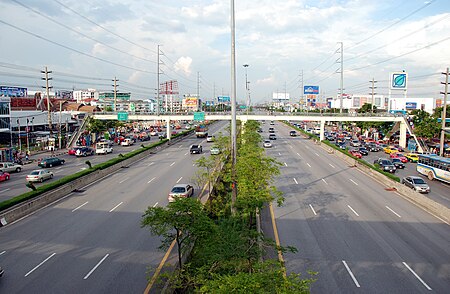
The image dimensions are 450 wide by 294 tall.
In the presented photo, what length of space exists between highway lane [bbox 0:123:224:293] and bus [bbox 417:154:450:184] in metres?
27.2

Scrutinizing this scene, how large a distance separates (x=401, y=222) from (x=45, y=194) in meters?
25.3

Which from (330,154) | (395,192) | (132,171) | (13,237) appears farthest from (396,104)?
(13,237)

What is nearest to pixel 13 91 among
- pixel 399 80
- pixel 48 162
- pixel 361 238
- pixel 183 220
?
pixel 48 162

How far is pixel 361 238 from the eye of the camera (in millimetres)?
19969

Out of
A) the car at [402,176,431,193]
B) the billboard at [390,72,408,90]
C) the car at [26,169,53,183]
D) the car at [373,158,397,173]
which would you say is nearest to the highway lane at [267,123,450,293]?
the car at [402,176,431,193]

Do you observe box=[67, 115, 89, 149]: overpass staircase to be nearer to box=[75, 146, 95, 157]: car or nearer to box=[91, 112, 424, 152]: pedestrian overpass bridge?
box=[91, 112, 424, 152]: pedestrian overpass bridge

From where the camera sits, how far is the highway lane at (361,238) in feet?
49.6

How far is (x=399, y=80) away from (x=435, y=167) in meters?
50.4

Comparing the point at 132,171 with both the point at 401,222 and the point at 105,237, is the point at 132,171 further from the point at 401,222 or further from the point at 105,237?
the point at 401,222

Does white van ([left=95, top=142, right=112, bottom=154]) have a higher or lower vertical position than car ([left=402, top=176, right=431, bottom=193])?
higher

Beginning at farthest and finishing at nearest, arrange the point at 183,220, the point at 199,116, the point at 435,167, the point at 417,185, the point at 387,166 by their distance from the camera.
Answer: the point at 199,116 < the point at 387,166 < the point at 435,167 < the point at 417,185 < the point at 183,220

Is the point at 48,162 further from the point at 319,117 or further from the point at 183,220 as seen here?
the point at 319,117

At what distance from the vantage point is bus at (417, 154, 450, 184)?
113ft

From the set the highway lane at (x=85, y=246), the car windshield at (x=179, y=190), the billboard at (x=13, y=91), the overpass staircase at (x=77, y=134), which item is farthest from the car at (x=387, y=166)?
the billboard at (x=13, y=91)
